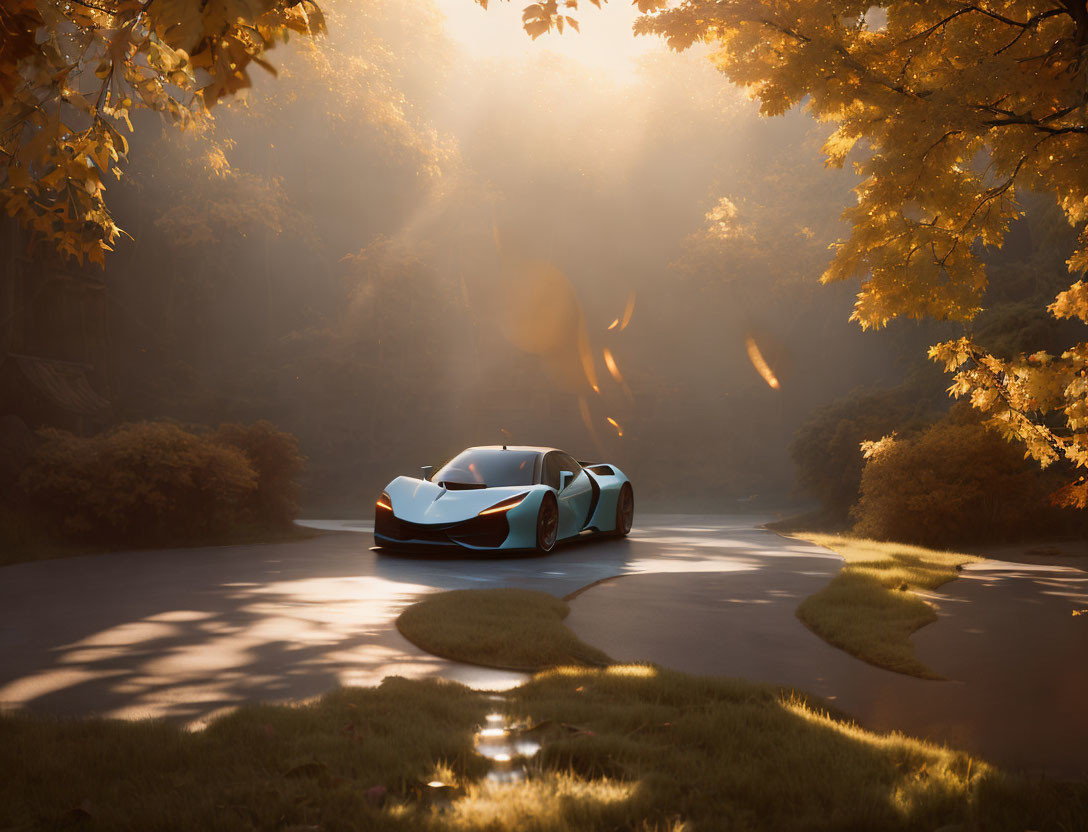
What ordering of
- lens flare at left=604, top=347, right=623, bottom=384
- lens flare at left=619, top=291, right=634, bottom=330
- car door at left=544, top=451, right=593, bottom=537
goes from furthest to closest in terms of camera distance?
lens flare at left=619, top=291, right=634, bottom=330 → lens flare at left=604, top=347, right=623, bottom=384 → car door at left=544, top=451, right=593, bottom=537

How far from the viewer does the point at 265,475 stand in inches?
634

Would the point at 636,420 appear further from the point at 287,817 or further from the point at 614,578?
the point at 287,817

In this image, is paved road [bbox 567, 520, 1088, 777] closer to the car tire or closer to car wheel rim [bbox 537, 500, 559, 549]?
car wheel rim [bbox 537, 500, 559, 549]

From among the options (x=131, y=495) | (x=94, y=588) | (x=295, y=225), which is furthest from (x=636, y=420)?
(x=94, y=588)

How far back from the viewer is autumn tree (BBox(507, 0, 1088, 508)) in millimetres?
7785

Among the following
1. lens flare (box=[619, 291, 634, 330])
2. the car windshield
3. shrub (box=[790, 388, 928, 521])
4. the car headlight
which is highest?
lens flare (box=[619, 291, 634, 330])

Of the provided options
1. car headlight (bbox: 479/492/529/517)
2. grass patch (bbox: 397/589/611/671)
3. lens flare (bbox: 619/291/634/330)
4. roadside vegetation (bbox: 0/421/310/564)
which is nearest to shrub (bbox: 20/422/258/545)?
roadside vegetation (bbox: 0/421/310/564)

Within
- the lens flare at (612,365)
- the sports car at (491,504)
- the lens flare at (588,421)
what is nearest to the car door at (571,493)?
the sports car at (491,504)

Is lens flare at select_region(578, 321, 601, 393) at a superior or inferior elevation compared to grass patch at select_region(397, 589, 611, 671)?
superior

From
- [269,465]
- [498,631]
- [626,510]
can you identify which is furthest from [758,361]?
[498,631]

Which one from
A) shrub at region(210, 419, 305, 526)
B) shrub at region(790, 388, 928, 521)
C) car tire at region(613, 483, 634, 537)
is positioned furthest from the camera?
shrub at region(790, 388, 928, 521)

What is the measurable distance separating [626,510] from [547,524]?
328 cm

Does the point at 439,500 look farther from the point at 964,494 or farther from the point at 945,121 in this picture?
the point at 964,494

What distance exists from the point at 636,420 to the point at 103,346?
20.9m
